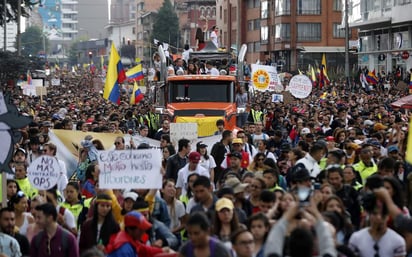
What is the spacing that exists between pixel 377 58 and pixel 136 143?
5604cm

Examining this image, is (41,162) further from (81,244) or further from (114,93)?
(114,93)

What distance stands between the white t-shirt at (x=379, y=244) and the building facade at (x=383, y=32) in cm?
4962

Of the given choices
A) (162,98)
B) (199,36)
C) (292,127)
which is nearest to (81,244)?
(292,127)

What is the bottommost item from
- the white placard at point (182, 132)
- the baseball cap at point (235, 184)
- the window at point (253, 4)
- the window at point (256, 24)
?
the white placard at point (182, 132)

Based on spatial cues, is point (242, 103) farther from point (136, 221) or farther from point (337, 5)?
point (337, 5)

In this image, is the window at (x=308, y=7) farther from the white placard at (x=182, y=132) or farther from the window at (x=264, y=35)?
the white placard at (x=182, y=132)

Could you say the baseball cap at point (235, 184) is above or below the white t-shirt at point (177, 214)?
above

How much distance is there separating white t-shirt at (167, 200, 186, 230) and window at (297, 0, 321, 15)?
85.8m

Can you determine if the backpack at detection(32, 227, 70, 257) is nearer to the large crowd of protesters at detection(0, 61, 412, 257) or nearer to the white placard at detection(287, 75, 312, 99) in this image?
the large crowd of protesters at detection(0, 61, 412, 257)

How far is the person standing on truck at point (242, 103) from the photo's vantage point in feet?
90.5

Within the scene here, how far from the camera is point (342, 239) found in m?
10.3

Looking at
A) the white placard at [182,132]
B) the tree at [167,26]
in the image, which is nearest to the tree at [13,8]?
the white placard at [182,132]

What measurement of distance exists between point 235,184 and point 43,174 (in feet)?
6.84

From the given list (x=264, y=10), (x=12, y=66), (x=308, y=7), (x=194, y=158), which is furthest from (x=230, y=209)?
(x=264, y=10)
